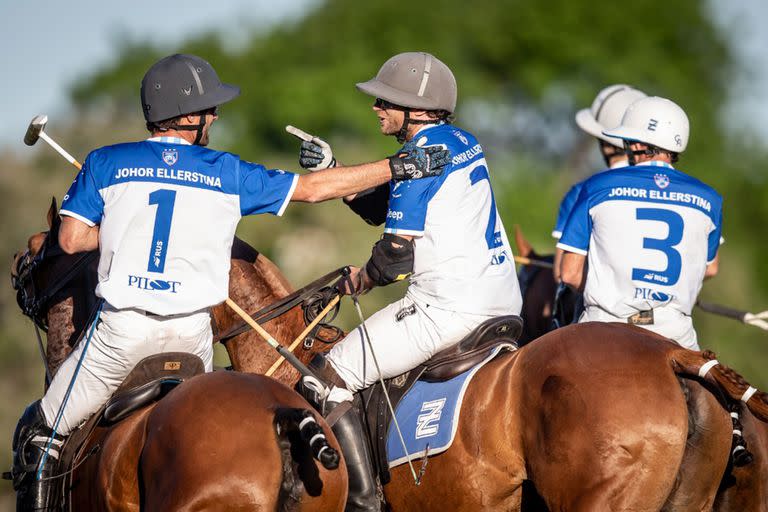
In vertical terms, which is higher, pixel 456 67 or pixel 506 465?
pixel 506 465

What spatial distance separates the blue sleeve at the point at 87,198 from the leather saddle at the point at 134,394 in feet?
2.63

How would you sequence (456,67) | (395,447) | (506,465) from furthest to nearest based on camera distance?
1. (456,67)
2. (395,447)
3. (506,465)

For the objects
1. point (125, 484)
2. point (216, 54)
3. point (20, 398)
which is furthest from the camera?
point (216, 54)

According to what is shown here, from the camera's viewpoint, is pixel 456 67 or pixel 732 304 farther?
pixel 456 67

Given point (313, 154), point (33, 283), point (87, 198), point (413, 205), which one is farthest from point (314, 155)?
point (33, 283)

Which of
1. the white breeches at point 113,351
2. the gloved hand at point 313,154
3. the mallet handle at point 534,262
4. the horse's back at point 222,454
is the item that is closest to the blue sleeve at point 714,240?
the mallet handle at point 534,262

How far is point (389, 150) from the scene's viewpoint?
3494 centimetres

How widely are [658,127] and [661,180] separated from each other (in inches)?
19.9

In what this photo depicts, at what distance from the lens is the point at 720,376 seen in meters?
5.31

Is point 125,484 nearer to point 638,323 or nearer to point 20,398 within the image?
point 638,323

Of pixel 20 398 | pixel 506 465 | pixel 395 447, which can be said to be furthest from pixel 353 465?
pixel 20 398

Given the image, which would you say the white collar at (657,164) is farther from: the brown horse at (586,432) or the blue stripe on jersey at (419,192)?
the brown horse at (586,432)

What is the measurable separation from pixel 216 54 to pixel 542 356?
4295cm

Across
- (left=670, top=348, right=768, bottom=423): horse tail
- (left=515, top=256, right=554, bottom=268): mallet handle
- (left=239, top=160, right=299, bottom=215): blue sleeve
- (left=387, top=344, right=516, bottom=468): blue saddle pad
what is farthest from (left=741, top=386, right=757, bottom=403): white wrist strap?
(left=515, top=256, right=554, bottom=268): mallet handle
